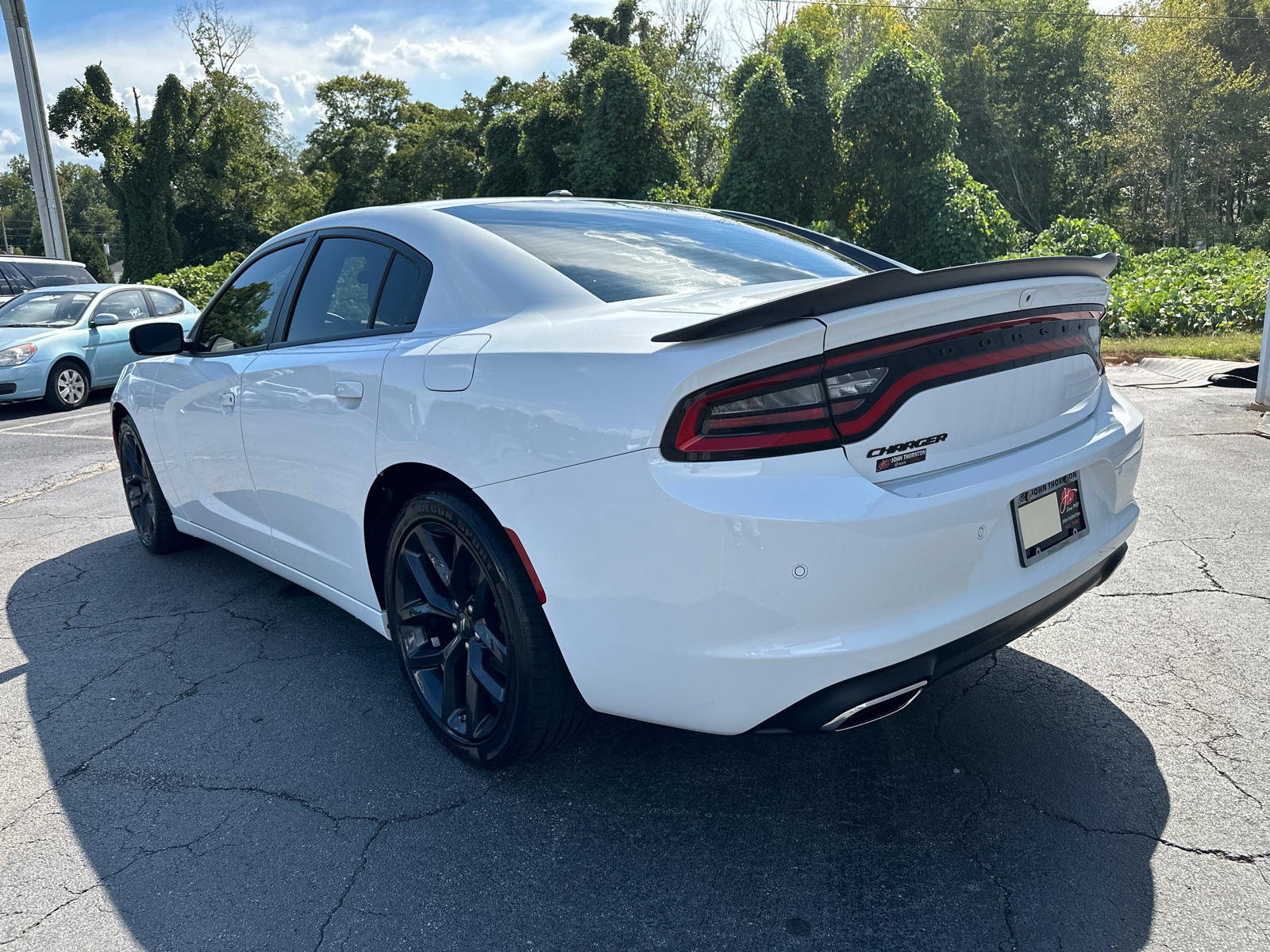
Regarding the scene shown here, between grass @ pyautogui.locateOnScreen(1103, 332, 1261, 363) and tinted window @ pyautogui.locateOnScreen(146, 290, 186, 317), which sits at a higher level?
tinted window @ pyautogui.locateOnScreen(146, 290, 186, 317)

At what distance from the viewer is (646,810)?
2.47 metres

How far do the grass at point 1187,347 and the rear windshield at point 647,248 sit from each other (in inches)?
300

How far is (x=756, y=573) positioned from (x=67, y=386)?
39.4 ft

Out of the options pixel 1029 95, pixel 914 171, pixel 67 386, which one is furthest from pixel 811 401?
pixel 1029 95

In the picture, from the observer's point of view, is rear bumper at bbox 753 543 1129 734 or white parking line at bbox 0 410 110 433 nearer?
rear bumper at bbox 753 543 1129 734

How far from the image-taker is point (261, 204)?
46.4m

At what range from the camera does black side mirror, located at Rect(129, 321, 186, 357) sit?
4.04 m

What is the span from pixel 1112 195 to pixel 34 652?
49.3 m

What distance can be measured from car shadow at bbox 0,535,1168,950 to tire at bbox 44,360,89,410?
936 cm

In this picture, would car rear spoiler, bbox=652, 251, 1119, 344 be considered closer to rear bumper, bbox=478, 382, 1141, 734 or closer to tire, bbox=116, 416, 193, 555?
rear bumper, bbox=478, 382, 1141, 734

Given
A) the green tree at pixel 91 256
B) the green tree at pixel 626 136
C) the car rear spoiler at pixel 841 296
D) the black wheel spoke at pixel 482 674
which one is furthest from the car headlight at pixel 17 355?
the green tree at pixel 91 256

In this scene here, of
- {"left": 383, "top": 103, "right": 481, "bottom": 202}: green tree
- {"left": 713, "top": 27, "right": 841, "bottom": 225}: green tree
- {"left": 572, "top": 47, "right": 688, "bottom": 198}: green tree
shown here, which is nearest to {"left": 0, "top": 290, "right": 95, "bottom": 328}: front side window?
{"left": 713, "top": 27, "right": 841, "bottom": 225}: green tree

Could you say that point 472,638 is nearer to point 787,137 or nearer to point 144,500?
point 144,500

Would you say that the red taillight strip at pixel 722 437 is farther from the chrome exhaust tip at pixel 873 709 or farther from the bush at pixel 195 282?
the bush at pixel 195 282
